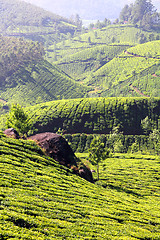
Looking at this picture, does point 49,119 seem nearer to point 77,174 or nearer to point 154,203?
point 77,174

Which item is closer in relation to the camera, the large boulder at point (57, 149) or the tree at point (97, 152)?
the large boulder at point (57, 149)

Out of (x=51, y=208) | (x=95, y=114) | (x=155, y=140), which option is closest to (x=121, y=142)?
(x=155, y=140)

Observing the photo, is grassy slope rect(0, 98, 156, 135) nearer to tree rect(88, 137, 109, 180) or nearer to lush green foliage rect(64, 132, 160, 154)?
lush green foliage rect(64, 132, 160, 154)

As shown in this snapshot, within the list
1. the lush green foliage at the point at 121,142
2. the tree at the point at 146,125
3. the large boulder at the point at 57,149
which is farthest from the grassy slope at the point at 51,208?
the tree at the point at 146,125

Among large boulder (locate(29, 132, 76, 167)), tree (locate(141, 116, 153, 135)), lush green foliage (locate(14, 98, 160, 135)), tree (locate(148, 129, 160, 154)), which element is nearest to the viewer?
large boulder (locate(29, 132, 76, 167))

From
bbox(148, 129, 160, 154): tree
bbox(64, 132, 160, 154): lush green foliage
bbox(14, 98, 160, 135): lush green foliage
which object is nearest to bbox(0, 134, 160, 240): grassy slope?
bbox(148, 129, 160, 154): tree

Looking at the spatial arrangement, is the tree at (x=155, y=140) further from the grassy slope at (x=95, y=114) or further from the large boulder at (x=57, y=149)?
the large boulder at (x=57, y=149)

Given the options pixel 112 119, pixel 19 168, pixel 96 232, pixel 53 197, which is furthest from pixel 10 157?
pixel 112 119

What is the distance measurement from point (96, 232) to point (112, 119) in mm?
112557

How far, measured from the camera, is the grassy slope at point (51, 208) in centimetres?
2058

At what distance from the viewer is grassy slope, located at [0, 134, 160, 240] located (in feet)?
67.5

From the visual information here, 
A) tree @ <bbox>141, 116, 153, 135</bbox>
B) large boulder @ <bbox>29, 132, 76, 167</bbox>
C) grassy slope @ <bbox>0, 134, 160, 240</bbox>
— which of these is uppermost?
tree @ <bbox>141, 116, 153, 135</bbox>

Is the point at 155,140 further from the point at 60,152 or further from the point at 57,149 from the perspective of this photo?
the point at 57,149

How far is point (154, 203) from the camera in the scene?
48438 millimetres
